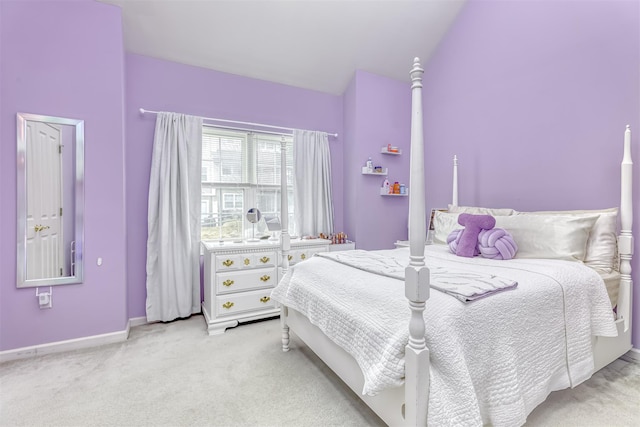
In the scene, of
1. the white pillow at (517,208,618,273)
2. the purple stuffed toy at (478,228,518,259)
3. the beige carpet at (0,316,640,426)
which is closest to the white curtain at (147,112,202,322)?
the beige carpet at (0,316,640,426)

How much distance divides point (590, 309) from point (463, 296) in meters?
1.09

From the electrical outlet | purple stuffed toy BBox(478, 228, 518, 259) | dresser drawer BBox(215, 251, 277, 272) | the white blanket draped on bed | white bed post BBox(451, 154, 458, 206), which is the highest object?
white bed post BBox(451, 154, 458, 206)

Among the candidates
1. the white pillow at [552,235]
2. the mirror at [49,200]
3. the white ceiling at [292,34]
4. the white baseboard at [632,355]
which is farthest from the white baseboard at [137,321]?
the white baseboard at [632,355]

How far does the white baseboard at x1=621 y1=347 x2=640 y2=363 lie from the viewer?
6.94 feet

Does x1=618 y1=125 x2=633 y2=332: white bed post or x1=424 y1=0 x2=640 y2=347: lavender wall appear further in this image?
x1=424 y1=0 x2=640 y2=347: lavender wall

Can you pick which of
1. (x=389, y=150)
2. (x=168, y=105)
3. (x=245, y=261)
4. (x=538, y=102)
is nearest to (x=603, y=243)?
(x=538, y=102)

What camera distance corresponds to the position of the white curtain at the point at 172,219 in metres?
2.83

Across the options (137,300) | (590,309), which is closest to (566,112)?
(590,309)

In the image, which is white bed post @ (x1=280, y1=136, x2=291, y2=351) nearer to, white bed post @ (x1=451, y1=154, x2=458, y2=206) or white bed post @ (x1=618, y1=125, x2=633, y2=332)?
white bed post @ (x1=451, y1=154, x2=458, y2=206)

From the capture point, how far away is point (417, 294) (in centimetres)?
105

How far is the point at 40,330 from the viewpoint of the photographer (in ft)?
7.40

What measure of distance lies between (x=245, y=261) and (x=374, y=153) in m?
2.04

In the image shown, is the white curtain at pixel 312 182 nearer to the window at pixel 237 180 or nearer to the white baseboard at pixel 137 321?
the window at pixel 237 180

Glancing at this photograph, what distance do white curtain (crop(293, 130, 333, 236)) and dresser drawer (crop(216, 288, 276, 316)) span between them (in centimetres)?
91
